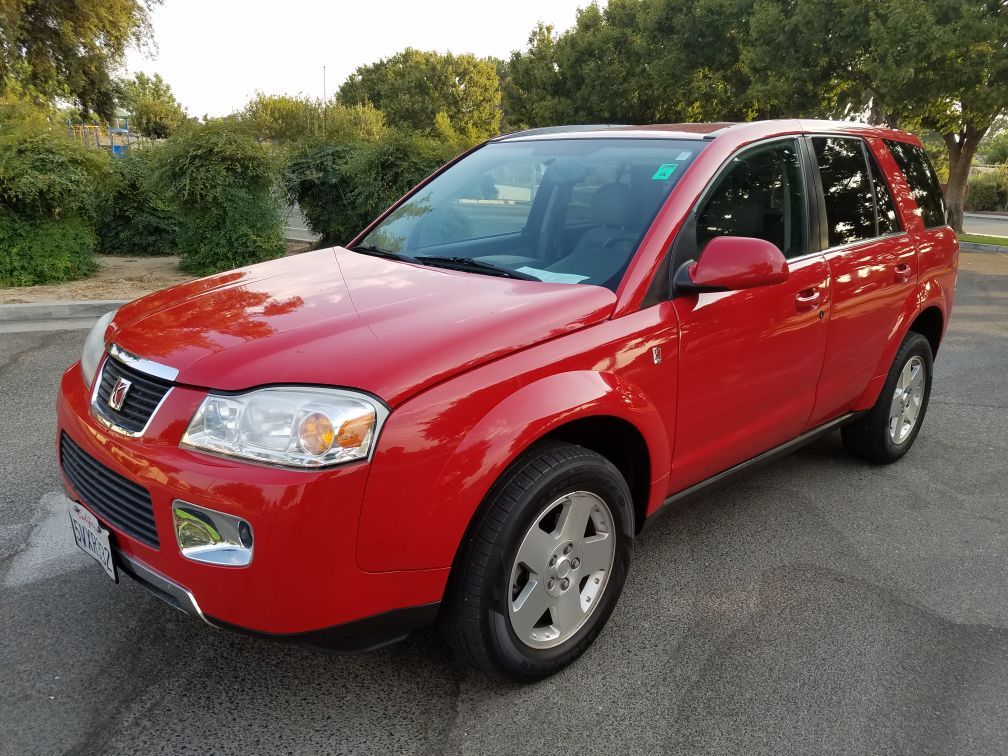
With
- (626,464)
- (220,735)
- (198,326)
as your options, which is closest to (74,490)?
(198,326)

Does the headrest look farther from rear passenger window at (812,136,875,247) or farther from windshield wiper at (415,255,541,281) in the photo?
rear passenger window at (812,136,875,247)

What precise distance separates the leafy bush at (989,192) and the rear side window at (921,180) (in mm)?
38261

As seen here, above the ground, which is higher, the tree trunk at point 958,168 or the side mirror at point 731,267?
the side mirror at point 731,267

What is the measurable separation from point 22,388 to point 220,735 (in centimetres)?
421

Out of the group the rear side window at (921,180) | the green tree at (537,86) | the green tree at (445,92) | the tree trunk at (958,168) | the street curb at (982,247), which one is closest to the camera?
the rear side window at (921,180)

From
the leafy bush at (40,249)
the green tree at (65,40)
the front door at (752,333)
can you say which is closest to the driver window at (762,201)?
the front door at (752,333)

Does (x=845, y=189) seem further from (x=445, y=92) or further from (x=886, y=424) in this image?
(x=445, y=92)

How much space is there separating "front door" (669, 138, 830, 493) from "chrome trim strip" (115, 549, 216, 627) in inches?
66.0

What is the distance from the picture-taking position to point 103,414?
2.45 metres

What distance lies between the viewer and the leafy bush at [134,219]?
38.7 feet

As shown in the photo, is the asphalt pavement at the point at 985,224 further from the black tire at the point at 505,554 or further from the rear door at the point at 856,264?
the black tire at the point at 505,554

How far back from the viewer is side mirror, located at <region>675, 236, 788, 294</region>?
276 centimetres

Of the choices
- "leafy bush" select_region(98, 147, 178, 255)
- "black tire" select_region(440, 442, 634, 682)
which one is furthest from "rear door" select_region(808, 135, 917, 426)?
"leafy bush" select_region(98, 147, 178, 255)

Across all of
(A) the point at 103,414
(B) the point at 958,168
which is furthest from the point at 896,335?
(B) the point at 958,168
